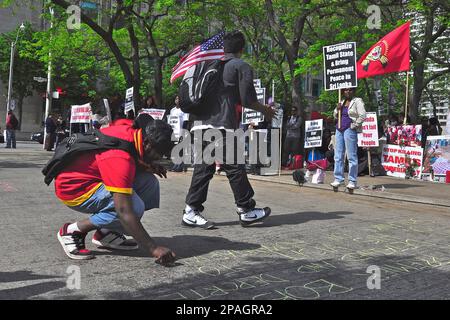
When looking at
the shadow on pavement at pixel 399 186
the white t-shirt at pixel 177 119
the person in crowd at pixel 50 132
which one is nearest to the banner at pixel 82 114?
the person in crowd at pixel 50 132

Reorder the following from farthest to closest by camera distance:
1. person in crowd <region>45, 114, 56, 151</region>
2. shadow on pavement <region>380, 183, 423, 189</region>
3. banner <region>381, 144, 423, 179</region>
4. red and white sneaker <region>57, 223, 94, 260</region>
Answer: person in crowd <region>45, 114, 56, 151</region> < banner <region>381, 144, 423, 179</region> < shadow on pavement <region>380, 183, 423, 189</region> < red and white sneaker <region>57, 223, 94, 260</region>

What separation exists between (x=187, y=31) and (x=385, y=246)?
19.6m

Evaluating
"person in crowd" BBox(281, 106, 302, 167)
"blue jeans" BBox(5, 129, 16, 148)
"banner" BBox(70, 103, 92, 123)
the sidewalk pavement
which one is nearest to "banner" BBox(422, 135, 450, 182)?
the sidewalk pavement

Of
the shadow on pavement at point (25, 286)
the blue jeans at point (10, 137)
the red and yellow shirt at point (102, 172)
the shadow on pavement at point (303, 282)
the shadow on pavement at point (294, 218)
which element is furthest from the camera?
the blue jeans at point (10, 137)

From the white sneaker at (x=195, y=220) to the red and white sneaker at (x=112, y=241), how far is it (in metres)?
1.05

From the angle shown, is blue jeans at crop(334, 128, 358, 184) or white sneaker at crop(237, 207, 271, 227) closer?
white sneaker at crop(237, 207, 271, 227)

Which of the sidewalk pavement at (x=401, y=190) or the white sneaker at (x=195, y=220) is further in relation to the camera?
the sidewalk pavement at (x=401, y=190)

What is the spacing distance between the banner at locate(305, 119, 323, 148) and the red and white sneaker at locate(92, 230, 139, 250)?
9402 millimetres

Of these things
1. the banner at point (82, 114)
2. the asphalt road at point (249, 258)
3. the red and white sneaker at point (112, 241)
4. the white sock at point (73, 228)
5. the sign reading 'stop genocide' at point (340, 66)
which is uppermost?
the sign reading 'stop genocide' at point (340, 66)

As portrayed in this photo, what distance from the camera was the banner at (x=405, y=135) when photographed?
12555 mm

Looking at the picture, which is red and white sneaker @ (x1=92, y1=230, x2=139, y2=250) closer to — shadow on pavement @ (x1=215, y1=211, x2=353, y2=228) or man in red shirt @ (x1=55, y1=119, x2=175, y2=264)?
man in red shirt @ (x1=55, y1=119, x2=175, y2=264)

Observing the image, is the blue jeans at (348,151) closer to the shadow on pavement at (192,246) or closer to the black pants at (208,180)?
the black pants at (208,180)

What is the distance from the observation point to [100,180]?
3848mm

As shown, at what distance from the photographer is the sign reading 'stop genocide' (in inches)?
370
